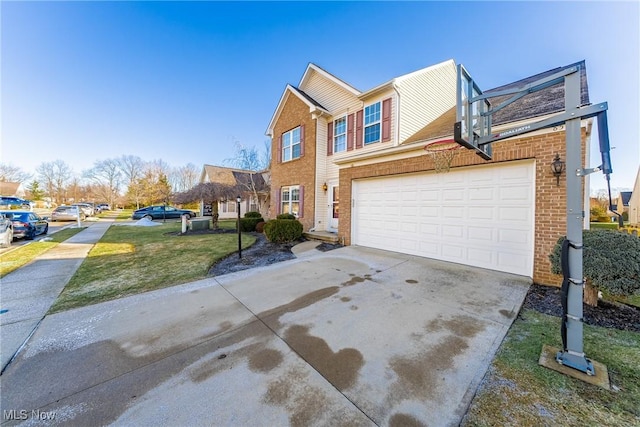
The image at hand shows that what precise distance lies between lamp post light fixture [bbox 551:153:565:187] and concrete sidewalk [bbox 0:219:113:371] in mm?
8712

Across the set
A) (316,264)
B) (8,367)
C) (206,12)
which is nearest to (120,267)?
(8,367)

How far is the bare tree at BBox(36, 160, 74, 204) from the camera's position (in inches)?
1864

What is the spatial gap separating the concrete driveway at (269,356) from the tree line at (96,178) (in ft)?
135

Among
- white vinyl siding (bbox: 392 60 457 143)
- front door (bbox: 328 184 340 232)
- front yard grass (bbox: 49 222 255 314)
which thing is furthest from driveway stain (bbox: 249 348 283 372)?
white vinyl siding (bbox: 392 60 457 143)

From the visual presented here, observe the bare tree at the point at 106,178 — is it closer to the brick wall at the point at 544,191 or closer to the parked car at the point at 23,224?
the parked car at the point at 23,224

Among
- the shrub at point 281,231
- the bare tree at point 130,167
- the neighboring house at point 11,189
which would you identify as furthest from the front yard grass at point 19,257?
the neighboring house at point 11,189

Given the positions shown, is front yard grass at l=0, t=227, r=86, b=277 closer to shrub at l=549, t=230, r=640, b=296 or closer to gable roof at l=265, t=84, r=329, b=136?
gable roof at l=265, t=84, r=329, b=136

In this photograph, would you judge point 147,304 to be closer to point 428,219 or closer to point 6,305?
point 6,305

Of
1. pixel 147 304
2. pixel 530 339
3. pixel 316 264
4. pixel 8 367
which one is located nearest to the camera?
pixel 8 367

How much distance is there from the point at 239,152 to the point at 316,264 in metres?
13.6

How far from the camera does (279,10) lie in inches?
405

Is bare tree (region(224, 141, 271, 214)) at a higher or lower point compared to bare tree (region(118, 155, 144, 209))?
lower

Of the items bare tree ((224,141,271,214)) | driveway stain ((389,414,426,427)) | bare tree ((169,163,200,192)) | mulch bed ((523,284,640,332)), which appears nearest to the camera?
driveway stain ((389,414,426,427))

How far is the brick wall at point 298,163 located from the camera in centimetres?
1158
